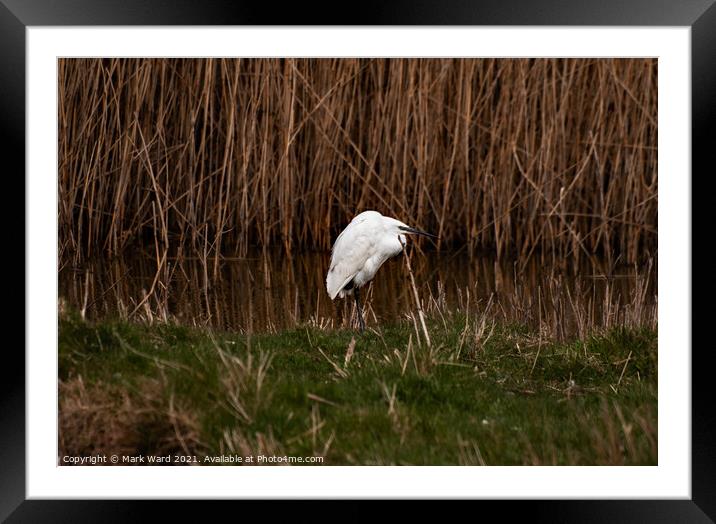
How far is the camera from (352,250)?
6441mm

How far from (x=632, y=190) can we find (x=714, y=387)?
→ 5.69 meters

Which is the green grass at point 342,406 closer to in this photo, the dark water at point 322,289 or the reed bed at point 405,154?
the dark water at point 322,289

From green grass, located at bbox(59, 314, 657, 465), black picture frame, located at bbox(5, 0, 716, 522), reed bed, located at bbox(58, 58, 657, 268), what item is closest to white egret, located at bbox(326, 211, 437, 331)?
reed bed, located at bbox(58, 58, 657, 268)

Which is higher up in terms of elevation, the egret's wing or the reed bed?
the reed bed

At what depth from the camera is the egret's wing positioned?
252 inches

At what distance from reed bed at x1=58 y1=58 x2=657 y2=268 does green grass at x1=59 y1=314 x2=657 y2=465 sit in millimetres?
3835

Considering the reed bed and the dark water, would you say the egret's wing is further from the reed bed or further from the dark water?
the reed bed

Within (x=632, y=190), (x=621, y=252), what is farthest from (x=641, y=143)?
(x=621, y=252)
